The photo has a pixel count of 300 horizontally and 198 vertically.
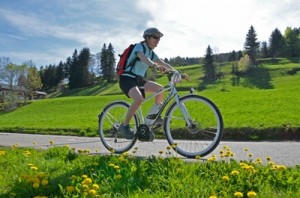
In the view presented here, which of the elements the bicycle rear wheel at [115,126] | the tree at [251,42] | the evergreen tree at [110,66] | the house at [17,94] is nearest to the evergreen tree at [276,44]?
the tree at [251,42]

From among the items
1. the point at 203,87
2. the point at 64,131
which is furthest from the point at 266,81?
the point at 64,131

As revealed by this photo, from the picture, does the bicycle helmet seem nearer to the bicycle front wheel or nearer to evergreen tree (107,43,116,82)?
the bicycle front wheel

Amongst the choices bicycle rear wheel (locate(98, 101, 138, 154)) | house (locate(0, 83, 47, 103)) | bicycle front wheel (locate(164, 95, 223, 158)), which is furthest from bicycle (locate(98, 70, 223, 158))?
house (locate(0, 83, 47, 103))

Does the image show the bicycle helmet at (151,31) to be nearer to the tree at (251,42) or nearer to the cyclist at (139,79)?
the cyclist at (139,79)

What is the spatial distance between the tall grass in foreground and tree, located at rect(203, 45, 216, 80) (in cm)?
10717

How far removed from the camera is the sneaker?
675 cm

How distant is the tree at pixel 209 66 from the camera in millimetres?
110750

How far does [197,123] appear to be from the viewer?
603 centimetres

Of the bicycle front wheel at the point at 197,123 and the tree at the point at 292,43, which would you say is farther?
the tree at the point at 292,43

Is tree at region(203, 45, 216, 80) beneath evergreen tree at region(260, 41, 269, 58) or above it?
beneath

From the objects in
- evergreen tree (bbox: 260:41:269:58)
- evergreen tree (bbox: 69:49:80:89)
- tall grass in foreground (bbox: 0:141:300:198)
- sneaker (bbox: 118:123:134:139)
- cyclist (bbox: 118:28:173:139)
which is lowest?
tall grass in foreground (bbox: 0:141:300:198)

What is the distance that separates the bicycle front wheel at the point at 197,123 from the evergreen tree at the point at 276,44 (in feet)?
476

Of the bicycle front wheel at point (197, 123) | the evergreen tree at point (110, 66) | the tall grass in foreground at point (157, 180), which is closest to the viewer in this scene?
the tall grass in foreground at point (157, 180)

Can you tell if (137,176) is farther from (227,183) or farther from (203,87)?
(203,87)
